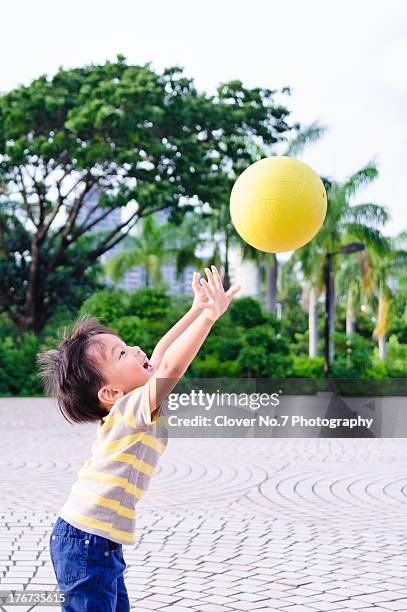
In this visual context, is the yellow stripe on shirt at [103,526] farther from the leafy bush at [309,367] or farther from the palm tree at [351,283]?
the palm tree at [351,283]

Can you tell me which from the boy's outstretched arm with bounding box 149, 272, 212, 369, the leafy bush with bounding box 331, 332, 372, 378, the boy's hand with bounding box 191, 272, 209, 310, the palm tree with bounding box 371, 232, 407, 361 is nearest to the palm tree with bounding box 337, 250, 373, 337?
the palm tree with bounding box 371, 232, 407, 361

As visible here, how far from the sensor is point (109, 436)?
2.85 meters

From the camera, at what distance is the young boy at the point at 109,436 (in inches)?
109

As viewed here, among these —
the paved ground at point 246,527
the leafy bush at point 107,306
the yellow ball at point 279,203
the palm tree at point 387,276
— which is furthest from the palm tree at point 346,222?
the yellow ball at point 279,203

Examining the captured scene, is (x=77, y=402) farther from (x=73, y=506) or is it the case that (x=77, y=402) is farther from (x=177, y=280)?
(x=177, y=280)

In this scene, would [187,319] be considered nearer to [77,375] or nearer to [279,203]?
[77,375]

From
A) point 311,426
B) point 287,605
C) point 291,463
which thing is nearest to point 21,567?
point 287,605

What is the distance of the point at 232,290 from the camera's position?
3.07 m

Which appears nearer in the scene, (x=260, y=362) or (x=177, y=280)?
(x=260, y=362)

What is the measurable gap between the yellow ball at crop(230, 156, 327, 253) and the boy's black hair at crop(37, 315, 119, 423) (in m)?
1.50

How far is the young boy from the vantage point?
2.76 m

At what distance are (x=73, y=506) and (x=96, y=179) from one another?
75.9ft

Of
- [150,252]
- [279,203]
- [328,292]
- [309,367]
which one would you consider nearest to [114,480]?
[279,203]

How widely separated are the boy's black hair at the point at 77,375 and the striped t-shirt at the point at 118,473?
0.46 feet
